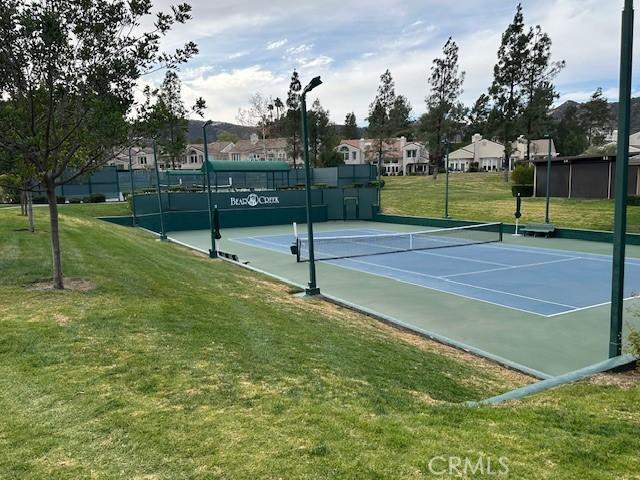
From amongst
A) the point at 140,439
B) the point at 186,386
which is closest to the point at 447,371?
the point at 186,386

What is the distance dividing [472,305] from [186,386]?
31.6 ft

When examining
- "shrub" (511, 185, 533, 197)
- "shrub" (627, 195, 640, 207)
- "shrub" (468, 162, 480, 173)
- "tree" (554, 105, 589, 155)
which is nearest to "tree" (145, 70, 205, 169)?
"shrub" (627, 195, 640, 207)

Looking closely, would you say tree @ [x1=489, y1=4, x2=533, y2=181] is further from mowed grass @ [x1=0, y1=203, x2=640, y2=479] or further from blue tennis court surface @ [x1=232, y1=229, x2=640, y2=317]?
mowed grass @ [x1=0, y1=203, x2=640, y2=479]

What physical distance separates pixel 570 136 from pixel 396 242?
63.0 m

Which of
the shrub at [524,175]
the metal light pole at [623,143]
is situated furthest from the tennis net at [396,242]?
the shrub at [524,175]

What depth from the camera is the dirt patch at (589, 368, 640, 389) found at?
6087mm

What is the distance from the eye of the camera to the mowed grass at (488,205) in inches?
1196

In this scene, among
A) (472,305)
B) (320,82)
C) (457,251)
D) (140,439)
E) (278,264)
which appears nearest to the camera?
(140,439)

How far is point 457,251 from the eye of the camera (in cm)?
2341

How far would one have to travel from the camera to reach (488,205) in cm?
3878

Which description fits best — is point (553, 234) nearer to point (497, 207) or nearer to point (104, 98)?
point (497, 207)

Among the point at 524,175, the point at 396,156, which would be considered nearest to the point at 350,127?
the point at 396,156

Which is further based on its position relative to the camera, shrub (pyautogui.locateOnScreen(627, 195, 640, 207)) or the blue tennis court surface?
shrub (pyautogui.locateOnScreen(627, 195, 640, 207))

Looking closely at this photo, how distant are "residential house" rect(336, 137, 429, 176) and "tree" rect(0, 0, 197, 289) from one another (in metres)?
79.4
